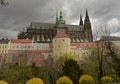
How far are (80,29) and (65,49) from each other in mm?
44337

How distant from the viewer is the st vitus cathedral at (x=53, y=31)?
4727 inches

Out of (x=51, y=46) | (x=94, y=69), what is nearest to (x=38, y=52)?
(x=51, y=46)

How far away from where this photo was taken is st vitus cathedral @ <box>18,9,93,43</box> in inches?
4727

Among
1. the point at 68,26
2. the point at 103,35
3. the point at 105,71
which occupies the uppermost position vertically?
the point at 68,26

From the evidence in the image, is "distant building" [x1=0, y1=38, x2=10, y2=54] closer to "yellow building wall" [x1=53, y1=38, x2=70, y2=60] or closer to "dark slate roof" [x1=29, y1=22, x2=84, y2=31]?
"yellow building wall" [x1=53, y1=38, x2=70, y2=60]

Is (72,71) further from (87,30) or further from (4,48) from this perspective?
(87,30)

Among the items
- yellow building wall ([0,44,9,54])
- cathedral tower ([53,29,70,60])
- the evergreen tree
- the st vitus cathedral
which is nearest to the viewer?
the evergreen tree

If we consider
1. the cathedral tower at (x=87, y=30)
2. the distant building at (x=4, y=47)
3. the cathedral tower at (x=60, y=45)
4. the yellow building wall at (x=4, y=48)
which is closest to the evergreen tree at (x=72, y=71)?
the cathedral tower at (x=60, y=45)

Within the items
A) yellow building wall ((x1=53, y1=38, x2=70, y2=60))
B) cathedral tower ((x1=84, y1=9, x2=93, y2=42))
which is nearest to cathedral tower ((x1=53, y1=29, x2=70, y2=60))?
yellow building wall ((x1=53, y1=38, x2=70, y2=60))

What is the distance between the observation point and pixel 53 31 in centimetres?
12744

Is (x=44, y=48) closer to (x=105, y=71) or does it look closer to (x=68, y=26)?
(x=68, y=26)

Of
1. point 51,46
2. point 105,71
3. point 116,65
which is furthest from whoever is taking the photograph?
point 51,46

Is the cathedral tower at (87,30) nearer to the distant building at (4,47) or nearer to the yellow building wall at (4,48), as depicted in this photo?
the distant building at (4,47)

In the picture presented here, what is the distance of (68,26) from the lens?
138 m
